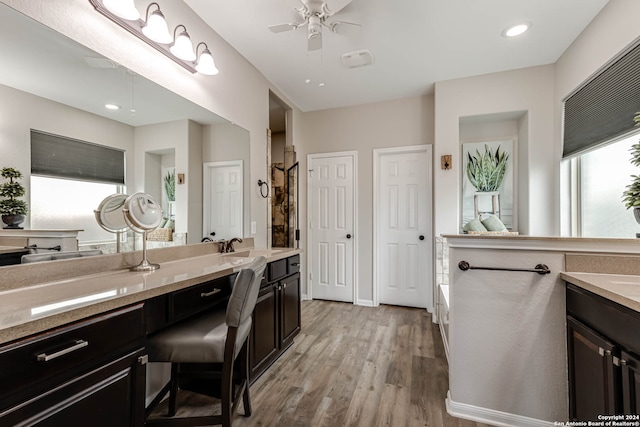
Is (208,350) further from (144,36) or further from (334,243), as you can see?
(334,243)

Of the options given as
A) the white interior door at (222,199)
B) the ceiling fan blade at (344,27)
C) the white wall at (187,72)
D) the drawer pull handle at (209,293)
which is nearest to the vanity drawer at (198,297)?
the drawer pull handle at (209,293)

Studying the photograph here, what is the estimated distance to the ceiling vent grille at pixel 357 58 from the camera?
2.66m

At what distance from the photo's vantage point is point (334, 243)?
398 cm

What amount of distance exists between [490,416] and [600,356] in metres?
0.72

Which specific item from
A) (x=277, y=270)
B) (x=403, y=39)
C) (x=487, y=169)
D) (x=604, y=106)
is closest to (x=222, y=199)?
(x=277, y=270)

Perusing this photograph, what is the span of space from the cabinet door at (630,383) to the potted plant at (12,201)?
2515 millimetres

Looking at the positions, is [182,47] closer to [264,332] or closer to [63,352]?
[63,352]

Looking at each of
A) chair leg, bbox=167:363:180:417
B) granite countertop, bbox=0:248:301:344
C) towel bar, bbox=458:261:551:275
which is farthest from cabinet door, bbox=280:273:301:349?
towel bar, bbox=458:261:551:275

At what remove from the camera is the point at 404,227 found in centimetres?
368

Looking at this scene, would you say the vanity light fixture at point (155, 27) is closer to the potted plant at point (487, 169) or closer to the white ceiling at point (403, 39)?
the white ceiling at point (403, 39)

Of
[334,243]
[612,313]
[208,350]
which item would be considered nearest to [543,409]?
[612,313]

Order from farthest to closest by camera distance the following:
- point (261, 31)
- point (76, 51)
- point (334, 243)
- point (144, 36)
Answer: point (334, 243) < point (261, 31) < point (144, 36) < point (76, 51)

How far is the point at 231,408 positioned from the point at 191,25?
8.52 ft

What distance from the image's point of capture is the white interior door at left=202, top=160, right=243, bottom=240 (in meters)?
2.35
